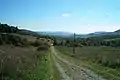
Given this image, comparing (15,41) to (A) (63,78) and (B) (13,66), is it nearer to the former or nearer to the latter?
(A) (63,78)

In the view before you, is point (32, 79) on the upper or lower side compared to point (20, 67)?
lower

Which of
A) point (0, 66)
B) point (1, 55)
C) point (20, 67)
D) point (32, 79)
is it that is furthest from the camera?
point (32, 79)

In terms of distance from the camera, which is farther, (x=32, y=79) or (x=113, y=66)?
(x=113, y=66)

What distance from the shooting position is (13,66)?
9102 millimetres

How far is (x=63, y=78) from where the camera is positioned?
18406 mm

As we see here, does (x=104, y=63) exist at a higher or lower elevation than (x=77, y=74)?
lower

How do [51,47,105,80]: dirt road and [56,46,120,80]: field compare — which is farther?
[56,46,120,80]: field

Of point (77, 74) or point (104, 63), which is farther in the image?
point (104, 63)

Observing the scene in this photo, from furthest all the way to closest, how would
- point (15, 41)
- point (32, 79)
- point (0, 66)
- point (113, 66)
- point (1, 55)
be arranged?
point (113, 66) → point (15, 41) → point (32, 79) → point (1, 55) → point (0, 66)

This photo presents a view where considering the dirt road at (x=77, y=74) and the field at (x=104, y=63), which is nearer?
the dirt road at (x=77, y=74)

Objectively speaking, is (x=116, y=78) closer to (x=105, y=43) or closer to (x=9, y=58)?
(x=9, y=58)

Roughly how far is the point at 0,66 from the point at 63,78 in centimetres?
1027

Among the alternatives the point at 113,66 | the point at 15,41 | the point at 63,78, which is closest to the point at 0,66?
the point at 63,78

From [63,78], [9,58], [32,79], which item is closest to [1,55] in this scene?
[9,58]
